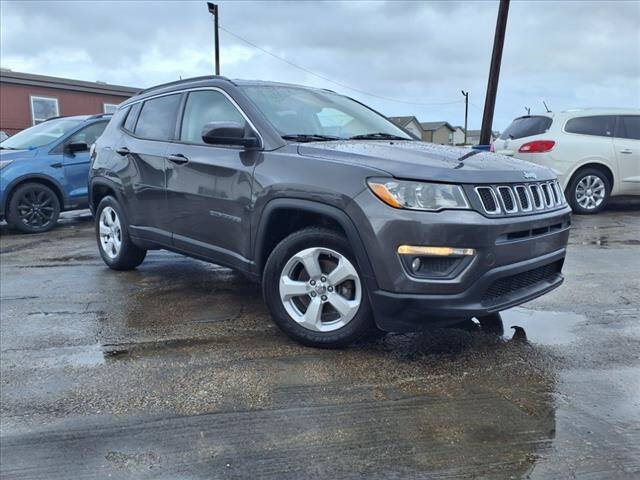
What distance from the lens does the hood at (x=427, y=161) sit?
3.16 meters

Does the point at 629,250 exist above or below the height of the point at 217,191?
below

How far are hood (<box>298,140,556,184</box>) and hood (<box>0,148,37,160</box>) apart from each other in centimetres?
676

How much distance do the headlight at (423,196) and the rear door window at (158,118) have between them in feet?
8.20

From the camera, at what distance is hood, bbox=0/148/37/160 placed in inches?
340

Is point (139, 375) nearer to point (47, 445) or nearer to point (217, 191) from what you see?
point (47, 445)

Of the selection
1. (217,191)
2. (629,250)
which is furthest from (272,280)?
(629,250)

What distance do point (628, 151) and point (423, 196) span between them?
7.85 m

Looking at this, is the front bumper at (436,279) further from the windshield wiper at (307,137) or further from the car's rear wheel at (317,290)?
the windshield wiper at (307,137)

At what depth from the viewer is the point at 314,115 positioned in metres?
4.32

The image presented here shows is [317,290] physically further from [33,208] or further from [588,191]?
[588,191]

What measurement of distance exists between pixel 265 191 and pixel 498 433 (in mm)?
2046

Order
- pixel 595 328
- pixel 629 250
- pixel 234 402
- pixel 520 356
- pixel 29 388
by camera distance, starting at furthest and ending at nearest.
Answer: pixel 629 250
pixel 595 328
pixel 520 356
pixel 29 388
pixel 234 402

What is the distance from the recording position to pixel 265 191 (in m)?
3.75

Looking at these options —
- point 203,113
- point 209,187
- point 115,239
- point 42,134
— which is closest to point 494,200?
point 209,187
